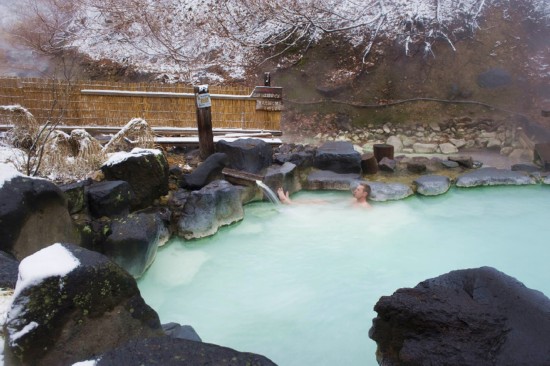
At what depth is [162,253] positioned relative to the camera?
4.27 m

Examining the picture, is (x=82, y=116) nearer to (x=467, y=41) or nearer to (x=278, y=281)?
(x=278, y=281)

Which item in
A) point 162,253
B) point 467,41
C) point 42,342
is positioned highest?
point 467,41

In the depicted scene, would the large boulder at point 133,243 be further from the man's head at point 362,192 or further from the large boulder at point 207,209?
the man's head at point 362,192

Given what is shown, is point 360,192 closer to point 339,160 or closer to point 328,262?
point 339,160

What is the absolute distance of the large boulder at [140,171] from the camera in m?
4.40

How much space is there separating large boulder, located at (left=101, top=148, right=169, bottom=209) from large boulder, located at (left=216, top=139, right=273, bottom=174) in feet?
4.31

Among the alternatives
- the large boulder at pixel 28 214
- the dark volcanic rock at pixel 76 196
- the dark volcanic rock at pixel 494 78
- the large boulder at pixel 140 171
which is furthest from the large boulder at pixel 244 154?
the dark volcanic rock at pixel 494 78

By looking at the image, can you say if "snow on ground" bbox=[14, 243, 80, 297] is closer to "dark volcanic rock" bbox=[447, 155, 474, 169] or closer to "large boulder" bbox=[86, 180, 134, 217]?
"large boulder" bbox=[86, 180, 134, 217]

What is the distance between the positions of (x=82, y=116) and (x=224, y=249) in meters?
3.78

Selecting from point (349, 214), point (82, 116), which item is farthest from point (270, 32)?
point (349, 214)

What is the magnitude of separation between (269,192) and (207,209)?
1.14 meters

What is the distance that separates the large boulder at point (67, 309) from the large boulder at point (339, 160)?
4.56 metres

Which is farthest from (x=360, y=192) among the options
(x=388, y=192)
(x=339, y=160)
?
(x=339, y=160)

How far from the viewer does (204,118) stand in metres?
5.65
